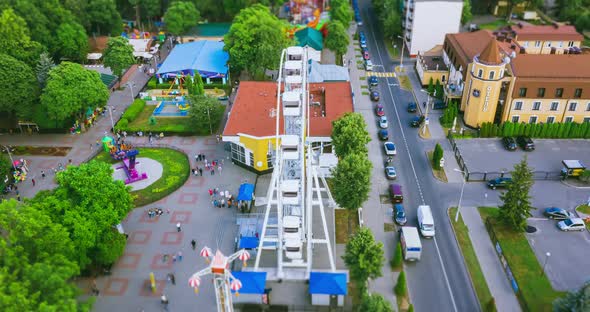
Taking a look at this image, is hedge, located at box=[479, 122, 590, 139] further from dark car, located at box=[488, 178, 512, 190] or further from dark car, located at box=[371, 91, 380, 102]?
dark car, located at box=[371, 91, 380, 102]

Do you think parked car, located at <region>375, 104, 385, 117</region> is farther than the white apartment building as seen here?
No

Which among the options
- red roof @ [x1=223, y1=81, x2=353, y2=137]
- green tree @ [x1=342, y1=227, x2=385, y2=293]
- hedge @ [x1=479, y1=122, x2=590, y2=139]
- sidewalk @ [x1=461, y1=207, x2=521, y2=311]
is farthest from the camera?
hedge @ [x1=479, y1=122, x2=590, y2=139]

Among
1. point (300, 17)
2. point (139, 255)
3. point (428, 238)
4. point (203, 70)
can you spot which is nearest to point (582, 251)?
point (428, 238)

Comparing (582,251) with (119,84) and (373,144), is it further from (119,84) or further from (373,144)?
(119,84)

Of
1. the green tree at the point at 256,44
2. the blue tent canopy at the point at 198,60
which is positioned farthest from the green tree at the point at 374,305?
the blue tent canopy at the point at 198,60

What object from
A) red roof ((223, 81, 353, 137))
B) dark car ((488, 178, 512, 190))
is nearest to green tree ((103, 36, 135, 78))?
red roof ((223, 81, 353, 137))

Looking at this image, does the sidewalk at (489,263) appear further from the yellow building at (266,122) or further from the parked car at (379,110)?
the parked car at (379,110)

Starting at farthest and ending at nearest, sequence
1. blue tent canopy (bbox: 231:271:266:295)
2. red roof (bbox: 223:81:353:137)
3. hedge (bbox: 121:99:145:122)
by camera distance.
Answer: hedge (bbox: 121:99:145:122)
red roof (bbox: 223:81:353:137)
blue tent canopy (bbox: 231:271:266:295)
